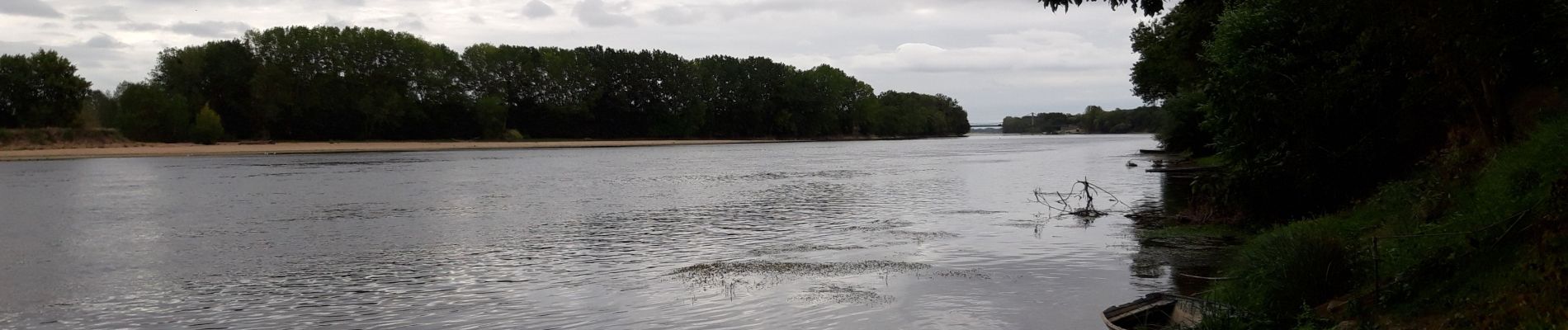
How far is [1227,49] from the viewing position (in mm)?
20984

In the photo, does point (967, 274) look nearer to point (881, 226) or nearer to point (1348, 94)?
point (881, 226)

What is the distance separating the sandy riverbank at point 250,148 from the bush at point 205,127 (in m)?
1.10

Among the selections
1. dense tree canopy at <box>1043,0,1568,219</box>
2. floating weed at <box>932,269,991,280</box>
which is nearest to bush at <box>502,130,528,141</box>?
dense tree canopy at <box>1043,0,1568,219</box>

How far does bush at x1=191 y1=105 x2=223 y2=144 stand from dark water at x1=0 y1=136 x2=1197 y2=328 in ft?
234

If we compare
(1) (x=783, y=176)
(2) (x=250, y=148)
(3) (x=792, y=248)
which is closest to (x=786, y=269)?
(3) (x=792, y=248)

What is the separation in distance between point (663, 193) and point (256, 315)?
2384 centimetres

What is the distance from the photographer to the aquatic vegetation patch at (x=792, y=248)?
1803 centimetres

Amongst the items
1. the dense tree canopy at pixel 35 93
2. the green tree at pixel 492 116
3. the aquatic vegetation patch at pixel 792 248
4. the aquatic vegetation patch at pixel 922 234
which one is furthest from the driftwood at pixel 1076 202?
the green tree at pixel 492 116

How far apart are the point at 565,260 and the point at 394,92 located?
108657mm

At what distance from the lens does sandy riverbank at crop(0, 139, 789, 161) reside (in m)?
85.0

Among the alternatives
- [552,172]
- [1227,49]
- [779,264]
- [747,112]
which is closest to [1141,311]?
[779,264]

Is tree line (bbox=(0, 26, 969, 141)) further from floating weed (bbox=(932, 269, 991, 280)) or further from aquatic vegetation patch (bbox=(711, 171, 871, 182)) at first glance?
floating weed (bbox=(932, 269, 991, 280))

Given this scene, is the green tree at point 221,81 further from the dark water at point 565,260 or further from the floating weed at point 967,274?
the floating weed at point 967,274

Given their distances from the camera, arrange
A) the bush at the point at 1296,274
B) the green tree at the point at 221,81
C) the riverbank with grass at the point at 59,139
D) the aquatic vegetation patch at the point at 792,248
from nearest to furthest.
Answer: the bush at the point at 1296,274 < the aquatic vegetation patch at the point at 792,248 < the riverbank with grass at the point at 59,139 < the green tree at the point at 221,81
